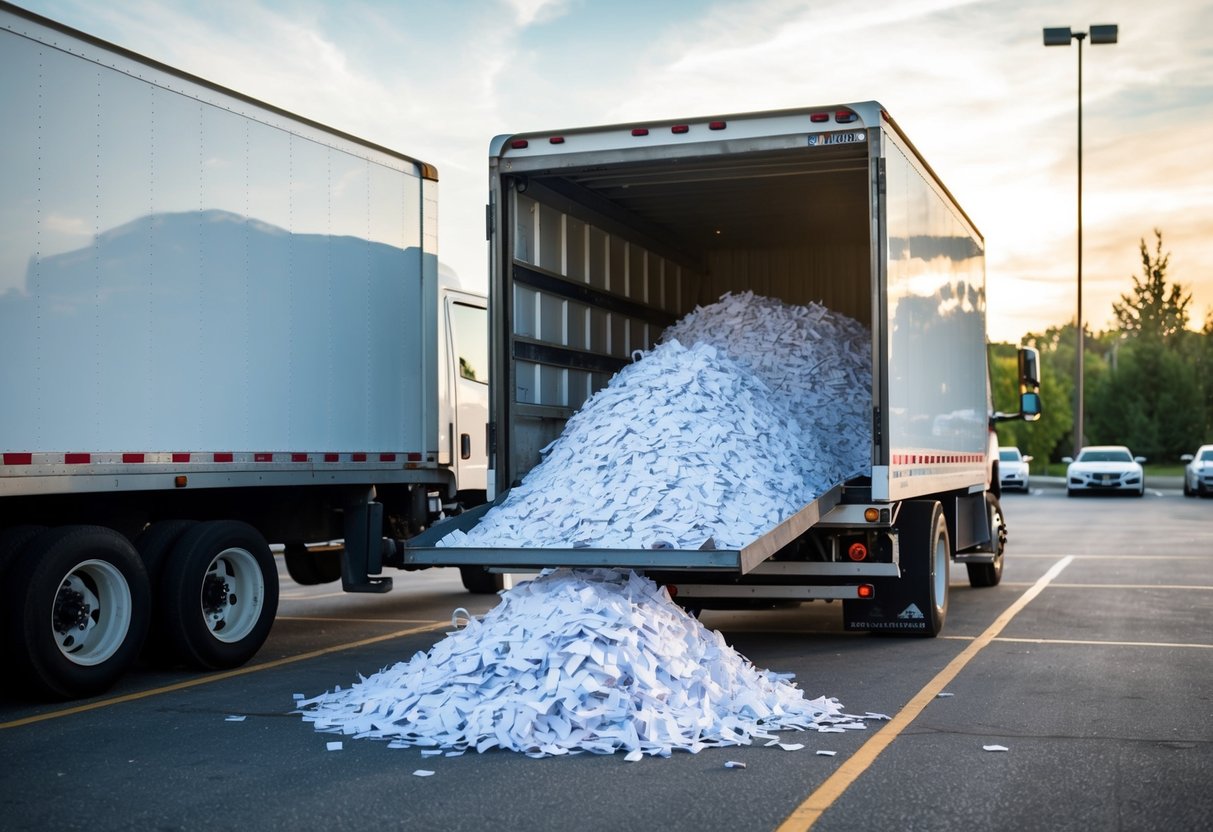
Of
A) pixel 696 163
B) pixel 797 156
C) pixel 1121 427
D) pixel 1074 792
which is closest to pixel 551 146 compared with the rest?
pixel 696 163

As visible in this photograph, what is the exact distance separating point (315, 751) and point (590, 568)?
2.00 metres

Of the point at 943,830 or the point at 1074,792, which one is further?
the point at 1074,792

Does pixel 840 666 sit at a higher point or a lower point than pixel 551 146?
lower

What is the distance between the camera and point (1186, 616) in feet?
39.4

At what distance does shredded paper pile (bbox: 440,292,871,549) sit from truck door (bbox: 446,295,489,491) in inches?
75.2

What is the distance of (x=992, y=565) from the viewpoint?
14656mm

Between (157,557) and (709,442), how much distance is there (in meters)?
3.61

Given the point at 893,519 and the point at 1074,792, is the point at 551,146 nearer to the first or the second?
the point at 893,519

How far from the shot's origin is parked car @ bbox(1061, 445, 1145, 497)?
120 feet

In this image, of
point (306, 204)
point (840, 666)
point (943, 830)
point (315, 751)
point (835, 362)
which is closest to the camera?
point (943, 830)

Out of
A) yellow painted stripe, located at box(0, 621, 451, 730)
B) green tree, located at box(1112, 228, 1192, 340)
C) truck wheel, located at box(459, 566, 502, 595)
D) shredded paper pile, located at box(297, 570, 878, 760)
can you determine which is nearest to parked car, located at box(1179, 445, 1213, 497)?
truck wheel, located at box(459, 566, 502, 595)

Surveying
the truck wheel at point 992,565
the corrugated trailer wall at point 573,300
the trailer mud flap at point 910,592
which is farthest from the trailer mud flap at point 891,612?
the truck wheel at point 992,565

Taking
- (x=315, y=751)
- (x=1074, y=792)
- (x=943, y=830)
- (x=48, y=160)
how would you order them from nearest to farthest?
(x=943, y=830) → (x=1074, y=792) → (x=315, y=751) → (x=48, y=160)

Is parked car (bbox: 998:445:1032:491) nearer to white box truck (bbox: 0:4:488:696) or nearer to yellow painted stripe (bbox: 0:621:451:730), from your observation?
yellow painted stripe (bbox: 0:621:451:730)
